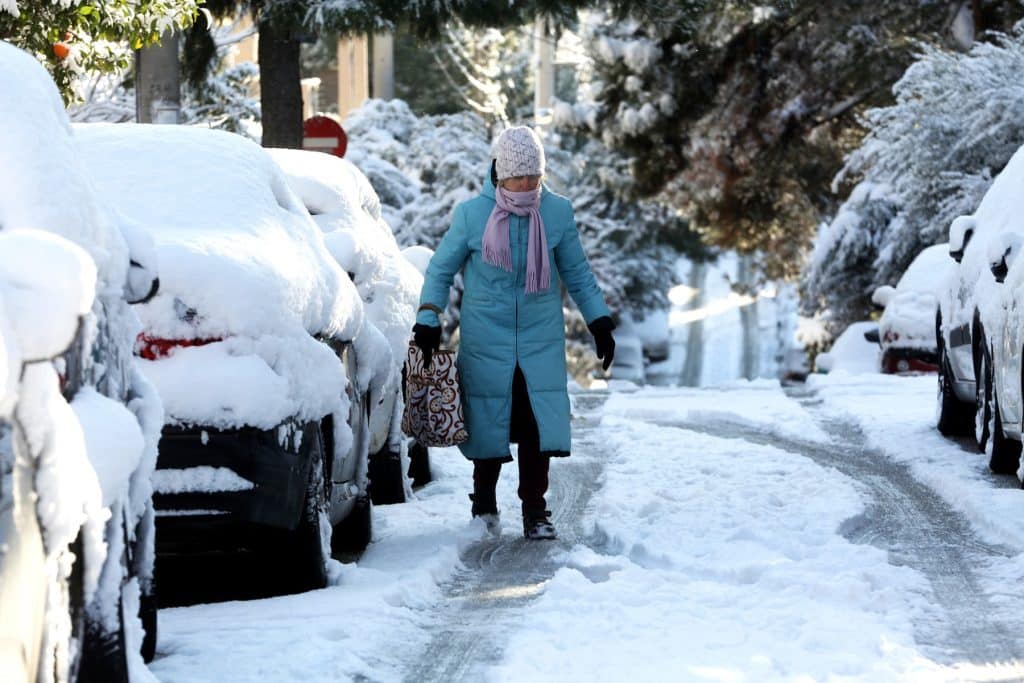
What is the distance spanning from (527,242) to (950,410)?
489 cm

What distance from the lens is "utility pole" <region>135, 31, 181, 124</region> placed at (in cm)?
1452

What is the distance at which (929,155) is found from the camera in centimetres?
2419

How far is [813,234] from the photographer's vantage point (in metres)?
35.7

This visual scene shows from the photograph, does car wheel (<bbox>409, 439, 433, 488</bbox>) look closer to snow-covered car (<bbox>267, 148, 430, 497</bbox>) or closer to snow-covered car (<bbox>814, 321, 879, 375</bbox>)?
snow-covered car (<bbox>267, 148, 430, 497</bbox>)

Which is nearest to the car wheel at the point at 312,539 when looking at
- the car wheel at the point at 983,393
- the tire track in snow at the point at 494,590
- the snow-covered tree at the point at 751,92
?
the tire track in snow at the point at 494,590

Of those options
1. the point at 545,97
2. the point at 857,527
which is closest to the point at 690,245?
the point at 545,97

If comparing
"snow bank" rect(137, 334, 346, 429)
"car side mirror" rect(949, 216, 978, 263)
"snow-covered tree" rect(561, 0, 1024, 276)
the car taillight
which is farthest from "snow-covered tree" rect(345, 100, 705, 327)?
the car taillight

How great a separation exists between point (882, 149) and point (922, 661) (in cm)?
2055

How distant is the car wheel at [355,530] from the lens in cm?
821

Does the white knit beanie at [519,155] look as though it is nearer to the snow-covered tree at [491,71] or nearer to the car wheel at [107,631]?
the car wheel at [107,631]

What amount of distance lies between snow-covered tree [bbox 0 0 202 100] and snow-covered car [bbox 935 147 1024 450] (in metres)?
4.55

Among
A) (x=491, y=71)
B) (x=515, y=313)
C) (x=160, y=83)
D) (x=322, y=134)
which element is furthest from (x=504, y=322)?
(x=491, y=71)

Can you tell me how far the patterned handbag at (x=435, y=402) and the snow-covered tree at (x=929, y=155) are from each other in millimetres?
15164

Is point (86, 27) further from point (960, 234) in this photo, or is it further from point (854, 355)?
point (854, 355)
